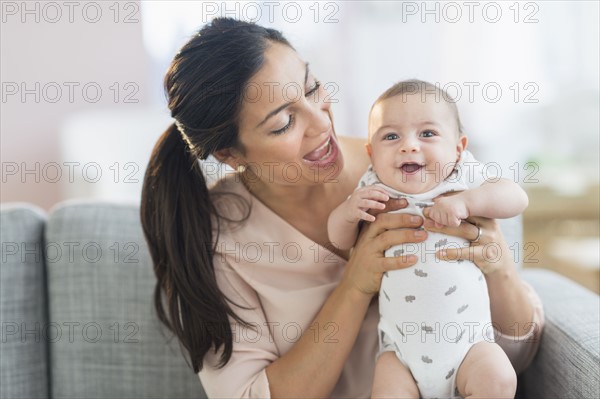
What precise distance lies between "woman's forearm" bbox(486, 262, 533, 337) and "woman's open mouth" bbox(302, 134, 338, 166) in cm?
41

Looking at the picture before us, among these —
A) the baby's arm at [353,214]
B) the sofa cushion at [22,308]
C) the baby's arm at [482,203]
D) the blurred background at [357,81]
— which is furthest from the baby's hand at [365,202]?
the blurred background at [357,81]

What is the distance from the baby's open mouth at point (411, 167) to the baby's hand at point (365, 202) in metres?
0.06

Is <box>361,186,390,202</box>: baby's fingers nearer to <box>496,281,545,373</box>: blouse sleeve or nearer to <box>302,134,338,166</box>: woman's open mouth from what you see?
<box>302,134,338,166</box>: woman's open mouth

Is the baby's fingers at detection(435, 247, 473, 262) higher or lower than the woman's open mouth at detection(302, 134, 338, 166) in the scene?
lower

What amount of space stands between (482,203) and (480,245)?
10 cm

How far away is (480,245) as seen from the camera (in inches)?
54.0

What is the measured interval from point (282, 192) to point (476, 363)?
63cm

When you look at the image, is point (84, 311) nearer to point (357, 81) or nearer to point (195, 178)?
point (195, 178)

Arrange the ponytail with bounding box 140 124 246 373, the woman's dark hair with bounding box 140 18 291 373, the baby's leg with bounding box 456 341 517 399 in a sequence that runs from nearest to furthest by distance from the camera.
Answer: the baby's leg with bounding box 456 341 517 399 → the woman's dark hair with bounding box 140 18 291 373 → the ponytail with bounding box 140 124 246 373

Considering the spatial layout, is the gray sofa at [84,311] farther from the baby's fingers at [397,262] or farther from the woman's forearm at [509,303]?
the baby's fingers at [397,262]

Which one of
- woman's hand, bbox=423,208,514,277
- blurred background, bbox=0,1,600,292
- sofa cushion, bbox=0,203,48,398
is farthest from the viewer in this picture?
blurred background, bbox=0,1,600,292

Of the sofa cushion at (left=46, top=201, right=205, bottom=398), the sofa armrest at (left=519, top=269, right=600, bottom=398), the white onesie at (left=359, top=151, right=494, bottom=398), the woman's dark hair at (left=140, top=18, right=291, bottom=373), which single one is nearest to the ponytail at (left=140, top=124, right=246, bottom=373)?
the woman's dark hair at (left=140, top=18, right=291, bottom=373)

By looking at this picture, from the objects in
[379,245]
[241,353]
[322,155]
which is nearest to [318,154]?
[322,155]

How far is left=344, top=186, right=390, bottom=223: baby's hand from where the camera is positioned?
54.0 inches
